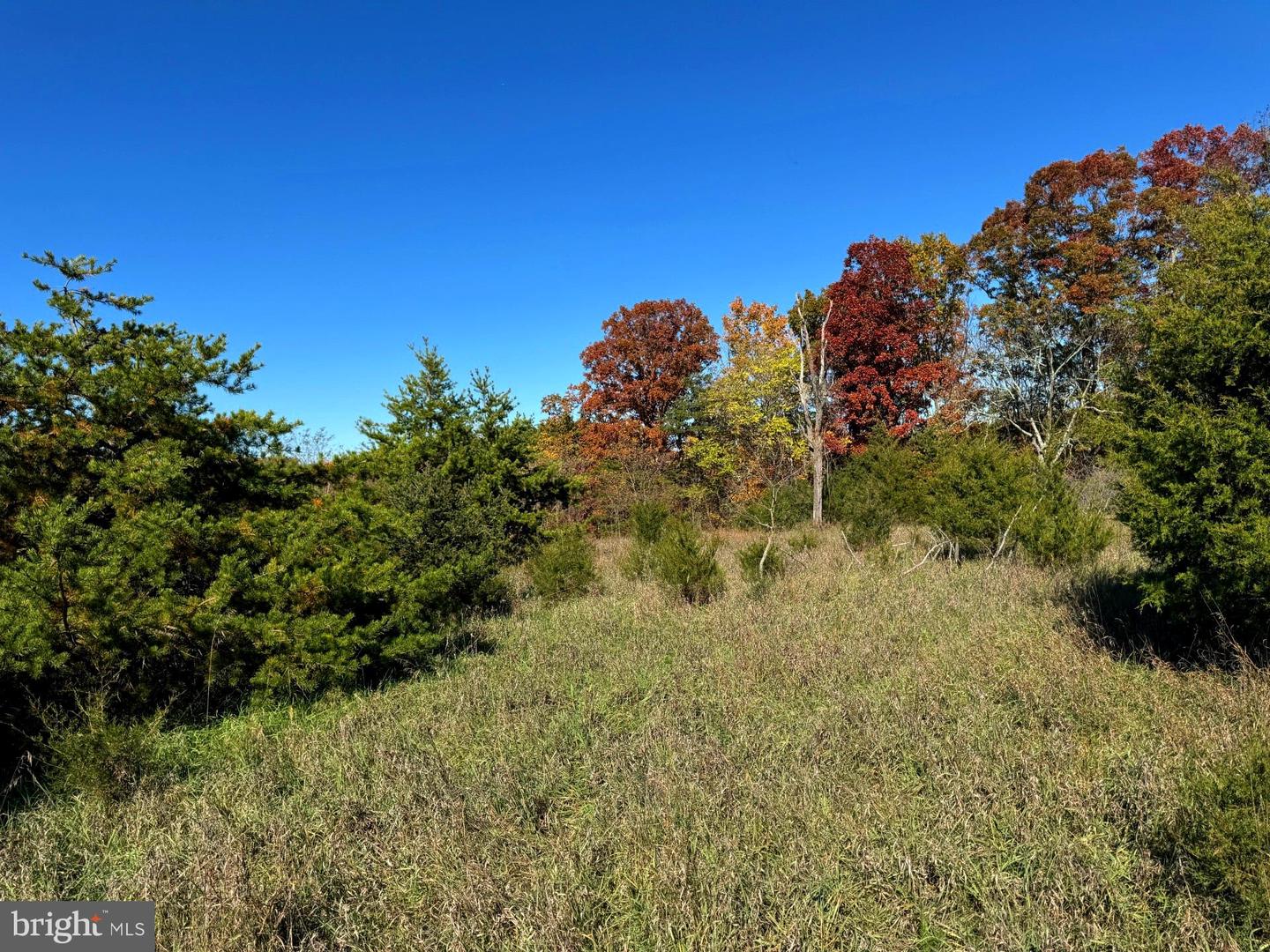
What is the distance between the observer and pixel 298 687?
5.09 meters

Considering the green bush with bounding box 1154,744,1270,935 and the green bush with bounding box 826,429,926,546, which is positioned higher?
the green bush with bounding box 826,429,926,546

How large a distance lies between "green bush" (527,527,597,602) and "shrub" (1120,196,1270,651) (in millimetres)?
6757

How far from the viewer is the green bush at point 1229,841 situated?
204cm

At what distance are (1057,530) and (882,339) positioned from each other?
46.1ft

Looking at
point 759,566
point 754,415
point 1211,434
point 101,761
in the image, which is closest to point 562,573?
point 759,566

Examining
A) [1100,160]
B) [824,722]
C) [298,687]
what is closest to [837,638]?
[824,722]

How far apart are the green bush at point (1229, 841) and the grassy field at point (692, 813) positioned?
0.27 feet

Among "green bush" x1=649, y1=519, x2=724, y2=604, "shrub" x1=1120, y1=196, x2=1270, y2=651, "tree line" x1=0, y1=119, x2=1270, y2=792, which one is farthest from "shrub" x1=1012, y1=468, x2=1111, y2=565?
"green bush" x1=649, y1=519, x2=724, y2=604

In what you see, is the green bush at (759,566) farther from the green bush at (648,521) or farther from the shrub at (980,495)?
the green bush at (648,521)

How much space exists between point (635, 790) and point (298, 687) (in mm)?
3494

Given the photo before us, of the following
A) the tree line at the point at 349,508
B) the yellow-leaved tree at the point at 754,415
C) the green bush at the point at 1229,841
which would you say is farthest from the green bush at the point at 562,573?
the yellow-leaved tree at the point at 754,415

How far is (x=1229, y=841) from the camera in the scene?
2100mm

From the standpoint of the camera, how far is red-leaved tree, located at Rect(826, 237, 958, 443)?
21.3m

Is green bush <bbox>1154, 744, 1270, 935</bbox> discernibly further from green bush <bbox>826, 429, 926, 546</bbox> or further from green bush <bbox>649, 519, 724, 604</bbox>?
green bush <bbox>826, 429, 926, 546</bbox>
